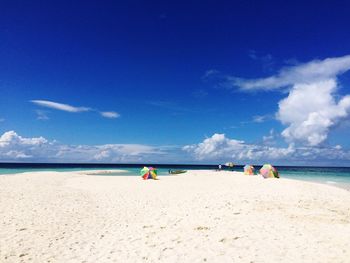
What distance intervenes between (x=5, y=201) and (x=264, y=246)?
57.3 ft

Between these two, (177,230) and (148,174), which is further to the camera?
(148,174)

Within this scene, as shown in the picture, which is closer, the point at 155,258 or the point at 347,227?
the point at 155,258

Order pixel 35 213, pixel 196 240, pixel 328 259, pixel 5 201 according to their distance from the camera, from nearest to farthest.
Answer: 1. pixel 328 259
2. pixel 196 240
3. pixel 35 213
4. pixel 5 201

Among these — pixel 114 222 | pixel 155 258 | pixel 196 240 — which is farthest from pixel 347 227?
pixel 114 222

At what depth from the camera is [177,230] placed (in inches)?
516

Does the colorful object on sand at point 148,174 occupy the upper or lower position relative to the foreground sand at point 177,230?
upper

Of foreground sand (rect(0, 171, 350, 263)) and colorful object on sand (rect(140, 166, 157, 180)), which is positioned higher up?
colorful object on sand (rect(140, 166, 157, 180))

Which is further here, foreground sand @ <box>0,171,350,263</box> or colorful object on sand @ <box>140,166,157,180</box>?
colorful object on sand @ <box>140,166,157,180</box>

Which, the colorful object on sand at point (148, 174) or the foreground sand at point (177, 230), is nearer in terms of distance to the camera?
the foreground sand at point (177, 230)

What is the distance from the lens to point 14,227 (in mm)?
13219

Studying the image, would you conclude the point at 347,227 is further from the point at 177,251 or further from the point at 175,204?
the point at 175,204

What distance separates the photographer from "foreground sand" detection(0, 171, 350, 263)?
1006 centimetres

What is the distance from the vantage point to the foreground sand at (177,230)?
10062 millimetres

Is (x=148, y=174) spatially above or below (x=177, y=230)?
above
